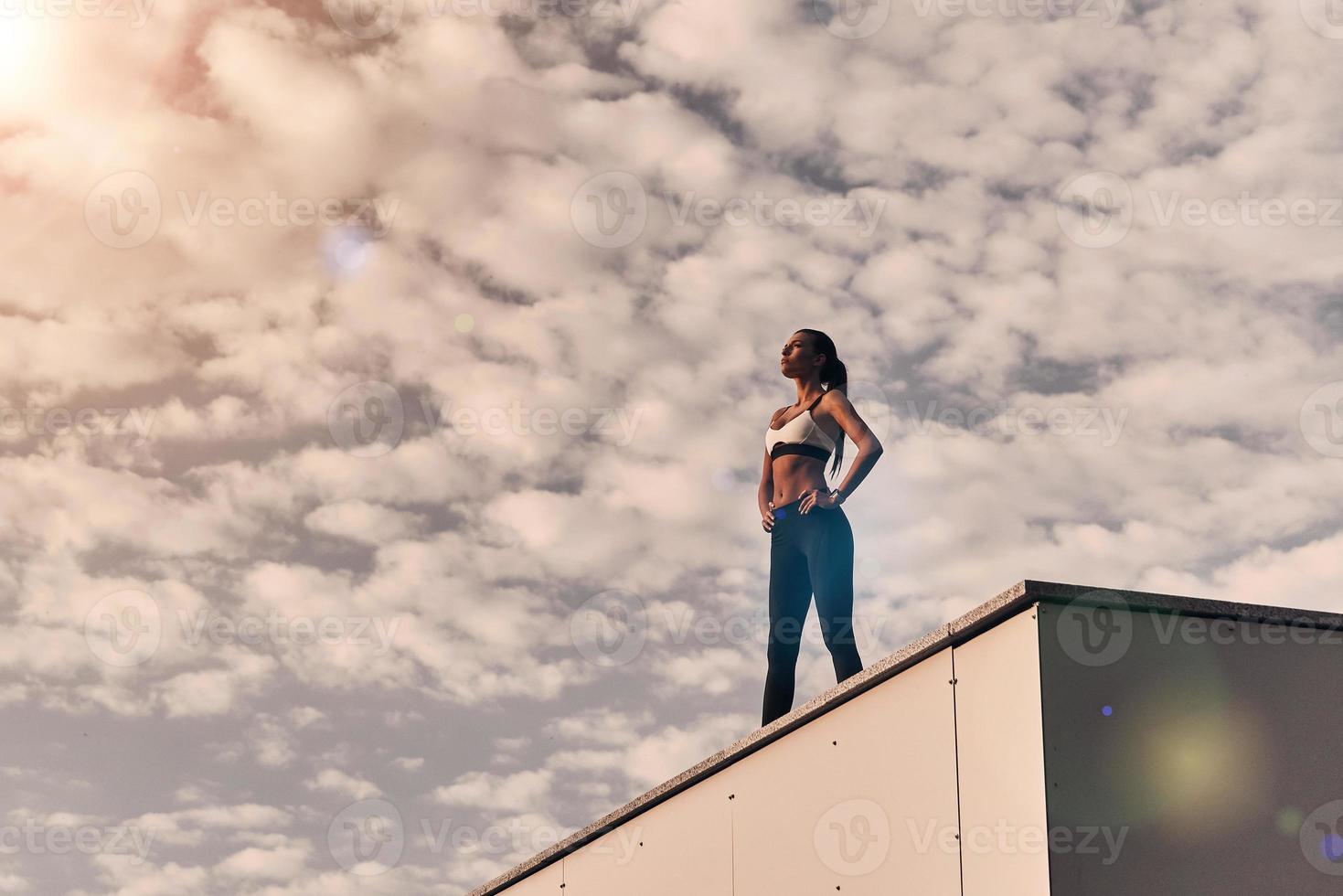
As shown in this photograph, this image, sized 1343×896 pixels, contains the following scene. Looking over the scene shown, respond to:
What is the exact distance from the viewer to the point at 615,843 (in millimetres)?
8758

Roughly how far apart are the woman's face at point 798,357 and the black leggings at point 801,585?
2.94ft

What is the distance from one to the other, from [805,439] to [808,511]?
517mm

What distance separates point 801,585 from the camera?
28.3ft

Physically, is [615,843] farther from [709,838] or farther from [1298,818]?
[1298,818]

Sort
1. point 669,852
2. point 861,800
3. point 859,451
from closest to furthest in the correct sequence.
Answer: point 861,800
point 669,852
point 859,451

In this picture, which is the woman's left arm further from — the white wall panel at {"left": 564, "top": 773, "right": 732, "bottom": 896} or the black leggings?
the white wall panel at {"left": 564, "top": 773, "right": 732, "bottom": 896}

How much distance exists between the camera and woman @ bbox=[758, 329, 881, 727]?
839cm

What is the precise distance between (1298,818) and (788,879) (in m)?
2.43

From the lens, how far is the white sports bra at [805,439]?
8773 millimetres

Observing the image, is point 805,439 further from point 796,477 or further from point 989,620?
point 989,620

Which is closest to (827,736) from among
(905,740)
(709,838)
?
(905,740)

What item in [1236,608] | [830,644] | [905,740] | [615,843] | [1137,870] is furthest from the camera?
[615,843]

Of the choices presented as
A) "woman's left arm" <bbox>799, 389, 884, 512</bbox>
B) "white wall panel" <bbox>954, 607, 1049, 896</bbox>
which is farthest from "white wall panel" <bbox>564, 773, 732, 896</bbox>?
"white wall panel" <bbox>954, 607, 1049, 896</bbox>

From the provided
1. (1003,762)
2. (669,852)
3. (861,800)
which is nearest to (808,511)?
(669,852)
